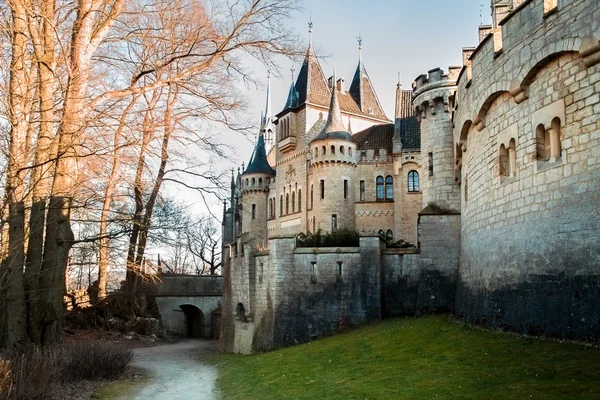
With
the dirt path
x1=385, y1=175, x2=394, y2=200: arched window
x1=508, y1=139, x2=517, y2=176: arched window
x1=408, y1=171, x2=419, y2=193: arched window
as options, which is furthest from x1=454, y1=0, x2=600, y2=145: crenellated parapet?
x1=385, y1=175, x2=394, y2=200: arched window

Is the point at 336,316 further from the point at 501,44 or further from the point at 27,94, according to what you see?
the point at 27,94


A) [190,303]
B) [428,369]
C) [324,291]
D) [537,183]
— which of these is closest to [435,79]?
[324,291]

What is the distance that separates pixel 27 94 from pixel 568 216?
9.72m

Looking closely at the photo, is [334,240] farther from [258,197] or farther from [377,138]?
[258,197]

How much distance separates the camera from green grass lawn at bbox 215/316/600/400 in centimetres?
706

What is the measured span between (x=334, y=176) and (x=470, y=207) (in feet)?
74.3

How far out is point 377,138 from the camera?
3941 centimetres

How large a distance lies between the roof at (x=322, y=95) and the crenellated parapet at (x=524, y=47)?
28387 millimetres

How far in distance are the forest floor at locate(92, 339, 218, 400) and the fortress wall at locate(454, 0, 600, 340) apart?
6.56 meters

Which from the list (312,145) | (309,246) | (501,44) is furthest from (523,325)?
(312,145)

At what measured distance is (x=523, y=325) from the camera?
994 centimetres

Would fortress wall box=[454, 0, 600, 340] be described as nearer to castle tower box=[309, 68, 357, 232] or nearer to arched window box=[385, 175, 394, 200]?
castle tower box=[309, 68, 357, 232]

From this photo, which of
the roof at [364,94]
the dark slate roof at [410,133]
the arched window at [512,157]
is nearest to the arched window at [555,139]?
the arched window at [512,157]

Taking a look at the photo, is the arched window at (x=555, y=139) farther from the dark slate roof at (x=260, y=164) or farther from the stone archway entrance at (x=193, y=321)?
the dark slate roof at (x=260, y=164)
